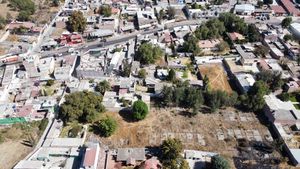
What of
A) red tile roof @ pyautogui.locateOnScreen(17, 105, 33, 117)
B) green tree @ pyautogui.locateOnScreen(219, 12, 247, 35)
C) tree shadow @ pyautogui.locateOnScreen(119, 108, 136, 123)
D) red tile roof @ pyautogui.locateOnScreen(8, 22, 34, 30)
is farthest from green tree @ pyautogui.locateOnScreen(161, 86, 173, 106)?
red tile roof @ pyautogui.locateOnScreen(8, 22, 34, 30)

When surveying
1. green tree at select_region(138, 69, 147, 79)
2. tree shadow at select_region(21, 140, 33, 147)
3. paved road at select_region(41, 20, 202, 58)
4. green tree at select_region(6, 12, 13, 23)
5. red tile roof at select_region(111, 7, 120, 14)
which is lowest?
tree shadow at select_region(21, 140, 33, 147)

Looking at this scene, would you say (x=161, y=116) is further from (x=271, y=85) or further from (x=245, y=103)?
Result: (x=271, y=85)

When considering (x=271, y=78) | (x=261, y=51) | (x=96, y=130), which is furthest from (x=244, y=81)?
(x=96, y=130)

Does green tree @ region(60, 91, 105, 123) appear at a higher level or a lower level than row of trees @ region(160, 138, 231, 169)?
higher

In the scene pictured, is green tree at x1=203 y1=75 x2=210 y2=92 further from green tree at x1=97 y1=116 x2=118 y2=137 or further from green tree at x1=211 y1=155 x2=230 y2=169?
green tree at x1=97 y1=116 x2=118 y2=137

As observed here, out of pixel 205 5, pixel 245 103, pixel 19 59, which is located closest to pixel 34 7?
pixel 19 59

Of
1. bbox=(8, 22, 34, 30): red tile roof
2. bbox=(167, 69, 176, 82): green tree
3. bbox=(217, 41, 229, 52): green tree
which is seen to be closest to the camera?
bbox=(167, 69, 176, 82): green tree

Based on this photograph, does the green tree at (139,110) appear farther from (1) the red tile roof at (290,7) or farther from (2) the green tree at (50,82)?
(1) the red tile roof at (290,7)

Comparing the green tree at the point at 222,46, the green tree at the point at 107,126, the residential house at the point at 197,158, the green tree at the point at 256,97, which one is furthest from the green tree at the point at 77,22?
the residential house at the point at 197,158

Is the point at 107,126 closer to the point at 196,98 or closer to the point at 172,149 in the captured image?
the point at 172,149
